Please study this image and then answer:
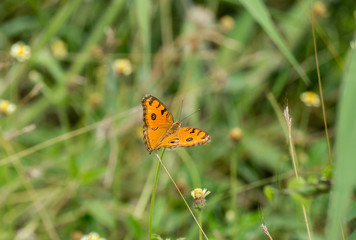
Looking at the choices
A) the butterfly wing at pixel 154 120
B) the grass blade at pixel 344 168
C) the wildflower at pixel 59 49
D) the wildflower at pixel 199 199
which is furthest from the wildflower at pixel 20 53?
the grass blade at pixel 344 168

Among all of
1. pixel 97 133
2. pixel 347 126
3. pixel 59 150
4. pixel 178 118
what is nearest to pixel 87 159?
pixel 97 133

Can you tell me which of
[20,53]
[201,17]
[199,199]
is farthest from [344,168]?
[201,17]

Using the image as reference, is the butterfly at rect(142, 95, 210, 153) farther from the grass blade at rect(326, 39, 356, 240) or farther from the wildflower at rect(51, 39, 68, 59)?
the wildflower at rect(51, 39, 68, 59)

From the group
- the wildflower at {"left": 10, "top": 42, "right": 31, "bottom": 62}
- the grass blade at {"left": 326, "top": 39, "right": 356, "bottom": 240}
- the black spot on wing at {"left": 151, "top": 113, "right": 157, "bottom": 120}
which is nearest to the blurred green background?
the wildflower at {"left": 10, "top": 42, "right": 31, "bottom": 62}

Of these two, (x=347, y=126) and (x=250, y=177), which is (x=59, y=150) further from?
(x=347, y=126)

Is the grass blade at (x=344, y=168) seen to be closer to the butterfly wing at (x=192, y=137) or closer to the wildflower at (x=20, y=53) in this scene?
the butterfly wing at (x=192, y=137)
